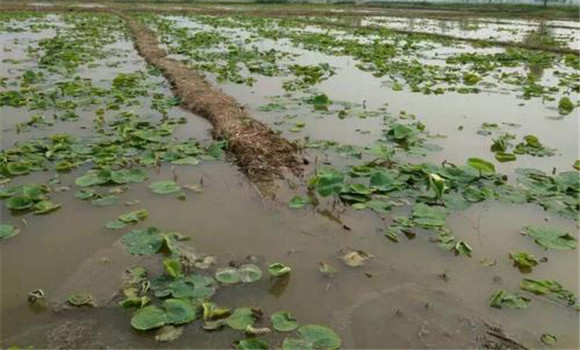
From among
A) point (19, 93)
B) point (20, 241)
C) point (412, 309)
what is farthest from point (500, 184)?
point (19, 93)

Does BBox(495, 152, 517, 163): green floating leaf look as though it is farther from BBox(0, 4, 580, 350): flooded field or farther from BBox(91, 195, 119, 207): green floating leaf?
BBox(91, 195, 119, 207): green floating leaf

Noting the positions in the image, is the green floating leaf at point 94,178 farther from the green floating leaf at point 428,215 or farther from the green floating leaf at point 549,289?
the green floating leaf at point 549,289

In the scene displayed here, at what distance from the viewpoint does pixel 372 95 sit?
942cm

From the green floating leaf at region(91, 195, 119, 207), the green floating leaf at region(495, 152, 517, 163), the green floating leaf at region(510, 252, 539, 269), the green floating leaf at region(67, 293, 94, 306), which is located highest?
the green floating leaf at region(495, 152, 517, 163)

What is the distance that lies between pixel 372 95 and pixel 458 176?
439 cm

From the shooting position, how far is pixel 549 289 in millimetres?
3533

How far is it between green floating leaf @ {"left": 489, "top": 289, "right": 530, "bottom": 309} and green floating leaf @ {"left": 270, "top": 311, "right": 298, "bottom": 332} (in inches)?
57.2

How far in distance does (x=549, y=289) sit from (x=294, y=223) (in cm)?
218

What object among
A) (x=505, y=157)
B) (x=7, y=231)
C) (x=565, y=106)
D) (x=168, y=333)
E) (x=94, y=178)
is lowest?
(x=168, y=333)

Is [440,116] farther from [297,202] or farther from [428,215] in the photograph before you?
[297,202]

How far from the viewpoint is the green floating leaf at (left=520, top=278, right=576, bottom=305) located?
3.46 m

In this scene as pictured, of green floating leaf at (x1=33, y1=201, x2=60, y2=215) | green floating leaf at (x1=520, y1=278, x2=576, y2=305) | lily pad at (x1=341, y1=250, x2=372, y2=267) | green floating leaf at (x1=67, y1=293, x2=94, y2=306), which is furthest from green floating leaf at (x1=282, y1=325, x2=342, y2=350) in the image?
green floating leaf at (x1=33, y1=201, x2=60, y2=215)

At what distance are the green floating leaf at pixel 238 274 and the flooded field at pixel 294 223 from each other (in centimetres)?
2

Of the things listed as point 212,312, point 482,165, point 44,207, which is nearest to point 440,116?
point 482,165
